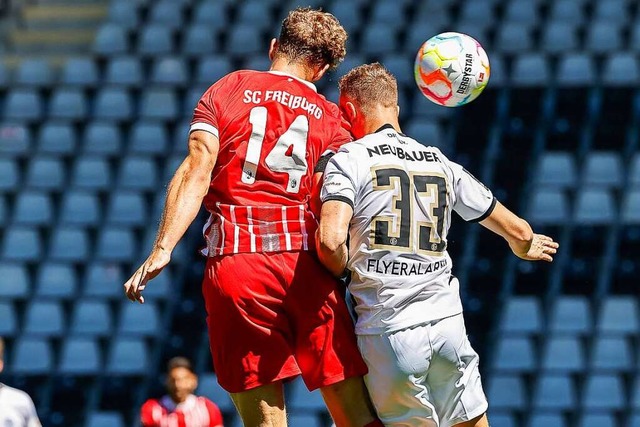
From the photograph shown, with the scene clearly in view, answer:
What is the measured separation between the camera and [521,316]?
9.54 metres

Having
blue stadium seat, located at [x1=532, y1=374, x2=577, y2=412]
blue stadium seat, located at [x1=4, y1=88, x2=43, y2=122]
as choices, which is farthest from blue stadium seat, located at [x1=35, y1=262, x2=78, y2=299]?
blue stadium seat, located at [x1=532, y1=374, x2=577, y2=412]

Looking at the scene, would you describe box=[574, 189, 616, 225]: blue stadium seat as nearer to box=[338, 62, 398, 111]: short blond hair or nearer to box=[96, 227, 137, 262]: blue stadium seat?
box=[96, 227, 137, 262]: blue stadium seat

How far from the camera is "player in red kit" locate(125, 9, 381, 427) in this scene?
149 inches

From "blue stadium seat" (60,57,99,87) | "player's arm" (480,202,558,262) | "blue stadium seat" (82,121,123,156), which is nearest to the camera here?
"player's arm" (480,202,558,262)

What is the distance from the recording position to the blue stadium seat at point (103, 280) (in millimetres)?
10016

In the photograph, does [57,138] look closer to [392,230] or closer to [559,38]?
[559,38]

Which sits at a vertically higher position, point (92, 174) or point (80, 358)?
point (92, 174)

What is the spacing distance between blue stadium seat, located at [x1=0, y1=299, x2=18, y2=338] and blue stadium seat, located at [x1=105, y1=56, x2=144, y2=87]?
108 inches

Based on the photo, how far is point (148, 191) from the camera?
10.7 meters

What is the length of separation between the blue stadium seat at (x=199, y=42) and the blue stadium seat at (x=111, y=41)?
65 cm

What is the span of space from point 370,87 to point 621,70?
7.58 metres

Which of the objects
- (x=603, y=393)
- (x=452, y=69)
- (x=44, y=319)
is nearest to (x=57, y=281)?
(x=44, y=319)

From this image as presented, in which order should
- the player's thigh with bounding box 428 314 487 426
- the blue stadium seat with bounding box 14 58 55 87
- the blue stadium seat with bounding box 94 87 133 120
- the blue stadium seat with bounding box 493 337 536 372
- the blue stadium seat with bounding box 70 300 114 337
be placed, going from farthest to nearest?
the blue stadium seat with bounding box 14 58 55 87
the blue stadium seat with bounding box 94 87 133 120
the blue stadium seat with bounding box 70 300 114 337
the blue stadium seat with bounding box 493 337 536 372
the player's thigh with bounding box 428 314 487 426

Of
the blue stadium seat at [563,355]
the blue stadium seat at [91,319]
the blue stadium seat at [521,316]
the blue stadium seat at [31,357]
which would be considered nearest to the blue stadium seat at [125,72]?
the blue stadium seat at [91,319]
